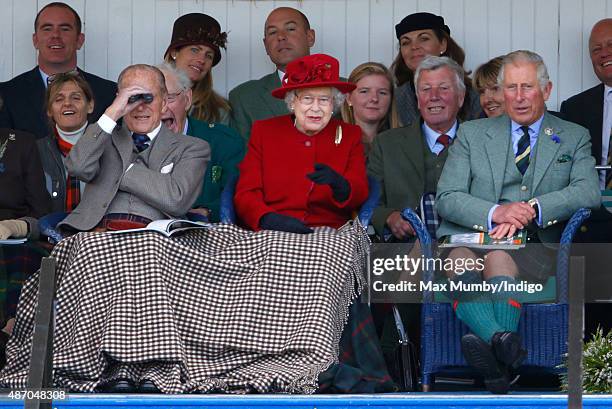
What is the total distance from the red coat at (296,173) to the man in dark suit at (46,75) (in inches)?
58.9

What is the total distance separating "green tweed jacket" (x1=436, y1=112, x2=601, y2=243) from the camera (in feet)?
19.2

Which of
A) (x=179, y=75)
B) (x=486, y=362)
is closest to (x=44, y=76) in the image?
(x=179, y=75)

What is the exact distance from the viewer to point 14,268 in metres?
5.96

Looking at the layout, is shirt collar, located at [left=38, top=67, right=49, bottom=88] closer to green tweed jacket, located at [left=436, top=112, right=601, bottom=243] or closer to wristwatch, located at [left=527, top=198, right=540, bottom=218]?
green tweed jacket, located at [left=436, top=112, right=601, bottom=243]

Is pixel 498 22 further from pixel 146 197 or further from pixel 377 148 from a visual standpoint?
pixel 146 197

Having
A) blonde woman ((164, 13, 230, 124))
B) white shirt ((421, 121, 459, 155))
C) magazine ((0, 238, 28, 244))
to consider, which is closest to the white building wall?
blonde woman ((164, 13, 230, 124))

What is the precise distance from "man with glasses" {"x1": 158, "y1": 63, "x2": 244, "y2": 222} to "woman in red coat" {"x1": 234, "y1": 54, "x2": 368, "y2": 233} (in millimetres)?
497

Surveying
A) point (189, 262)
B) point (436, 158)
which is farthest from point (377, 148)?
point (189, 262)

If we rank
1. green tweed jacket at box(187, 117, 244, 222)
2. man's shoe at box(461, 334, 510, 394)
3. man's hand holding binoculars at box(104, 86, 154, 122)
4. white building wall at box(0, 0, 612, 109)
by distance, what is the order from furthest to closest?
white building wall at box(0, 0, 612, 109) → green tweed jacket at box(187, 117, 244, 222) → man's hand holding binoculars at box(104, 86, 154, 122) → man's shoe at box(461, 334, 510, 394)

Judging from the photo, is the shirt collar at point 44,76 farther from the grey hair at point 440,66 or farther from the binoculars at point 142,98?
the grey hair at point 440,66

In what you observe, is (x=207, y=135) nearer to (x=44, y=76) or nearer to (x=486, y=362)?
(x=44, y=76)

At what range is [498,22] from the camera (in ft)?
25.9

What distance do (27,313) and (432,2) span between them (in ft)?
10.5

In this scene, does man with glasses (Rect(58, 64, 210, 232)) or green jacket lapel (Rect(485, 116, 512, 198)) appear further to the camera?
green jacket lapel (Rect(485, 116, 512, 198))
